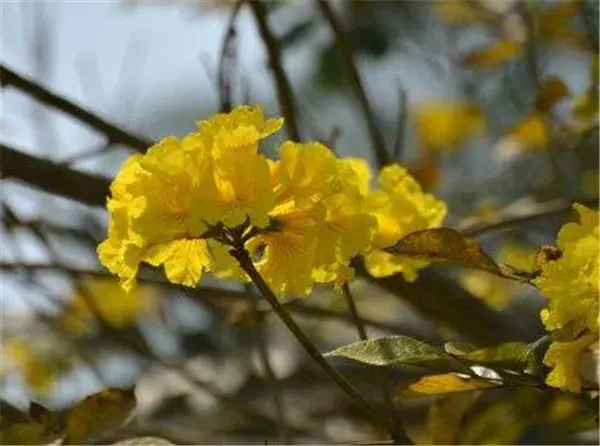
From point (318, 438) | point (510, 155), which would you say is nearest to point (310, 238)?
point (318, 438)

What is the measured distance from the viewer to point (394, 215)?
1.07m

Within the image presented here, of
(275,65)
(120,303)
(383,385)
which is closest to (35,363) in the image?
(120,303)

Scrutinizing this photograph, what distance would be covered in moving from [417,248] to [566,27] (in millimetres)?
1530

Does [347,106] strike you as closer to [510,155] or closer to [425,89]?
[425,89]

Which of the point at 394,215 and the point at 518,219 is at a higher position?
the point at 518,219

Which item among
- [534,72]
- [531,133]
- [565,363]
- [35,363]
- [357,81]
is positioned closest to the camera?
[565,363]

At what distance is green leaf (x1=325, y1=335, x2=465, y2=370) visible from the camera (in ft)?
2.77

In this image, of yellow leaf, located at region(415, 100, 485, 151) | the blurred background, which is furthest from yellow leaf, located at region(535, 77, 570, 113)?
yellow leaf, located at region(415, 100, 485, 151)

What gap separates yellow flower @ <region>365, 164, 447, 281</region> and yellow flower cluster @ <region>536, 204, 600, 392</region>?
18cm

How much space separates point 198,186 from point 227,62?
61 centimetres

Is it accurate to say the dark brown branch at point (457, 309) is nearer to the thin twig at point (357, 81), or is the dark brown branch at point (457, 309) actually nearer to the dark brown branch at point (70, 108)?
the thin twig at point (357, 81)

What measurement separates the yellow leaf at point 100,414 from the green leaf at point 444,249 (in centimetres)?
24

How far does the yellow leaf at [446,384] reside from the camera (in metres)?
0.92

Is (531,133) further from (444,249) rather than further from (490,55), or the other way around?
(444,249)
